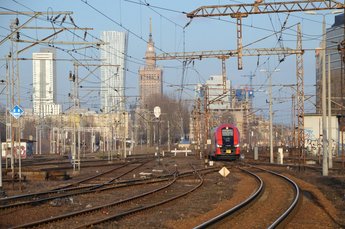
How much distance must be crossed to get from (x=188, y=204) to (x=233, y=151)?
32872 millimetres

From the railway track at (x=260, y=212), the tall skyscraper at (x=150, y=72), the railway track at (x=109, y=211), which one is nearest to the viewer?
the railway track at (x=109, y=211)

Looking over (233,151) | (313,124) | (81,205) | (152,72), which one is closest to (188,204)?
(81,205)

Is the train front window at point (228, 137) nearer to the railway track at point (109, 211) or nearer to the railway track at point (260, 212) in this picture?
the railway track at point (260, 212)

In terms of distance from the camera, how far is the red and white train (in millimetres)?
51031

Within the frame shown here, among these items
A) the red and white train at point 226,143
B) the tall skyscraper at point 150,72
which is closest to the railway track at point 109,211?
the tall skyscraper at point 150,72

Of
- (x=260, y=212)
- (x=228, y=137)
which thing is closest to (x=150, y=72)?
(x=228, y=137)

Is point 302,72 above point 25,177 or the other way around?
above

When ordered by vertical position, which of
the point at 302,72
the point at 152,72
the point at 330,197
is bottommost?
the point at 330,197

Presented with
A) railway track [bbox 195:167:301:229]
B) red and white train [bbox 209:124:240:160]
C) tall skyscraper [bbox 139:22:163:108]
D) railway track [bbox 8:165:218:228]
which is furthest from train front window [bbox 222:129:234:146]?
railway track [bbox 8:165:218:228]

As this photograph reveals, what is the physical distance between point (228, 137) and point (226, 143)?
1.89ft

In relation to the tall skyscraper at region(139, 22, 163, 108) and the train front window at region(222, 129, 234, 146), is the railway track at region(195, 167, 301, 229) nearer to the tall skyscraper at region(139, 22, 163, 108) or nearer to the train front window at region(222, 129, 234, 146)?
the tall skyscraper at region(139, 22, 163, 108)

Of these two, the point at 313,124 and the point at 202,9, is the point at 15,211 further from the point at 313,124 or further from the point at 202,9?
the point at 313,124

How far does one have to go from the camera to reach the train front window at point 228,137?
51.1 meters

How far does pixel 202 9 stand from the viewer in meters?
30.0
